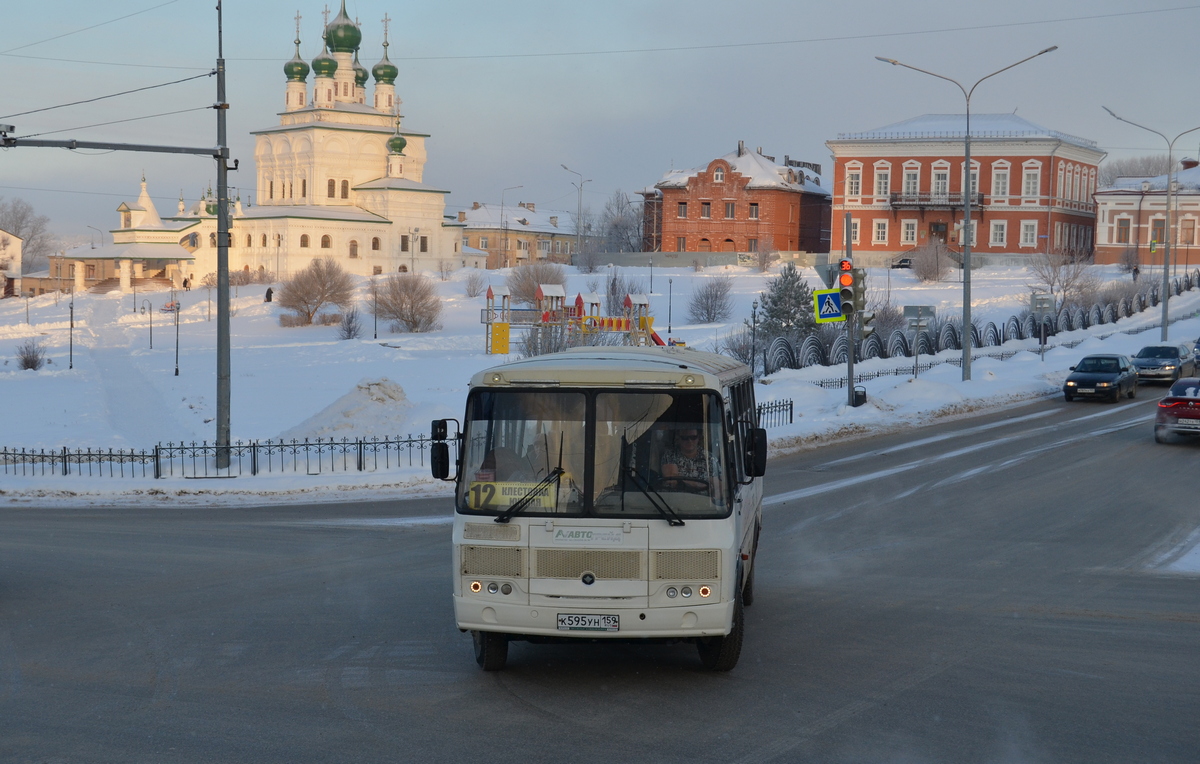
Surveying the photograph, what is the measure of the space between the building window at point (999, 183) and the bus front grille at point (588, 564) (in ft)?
271

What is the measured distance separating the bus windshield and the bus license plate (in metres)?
0.64

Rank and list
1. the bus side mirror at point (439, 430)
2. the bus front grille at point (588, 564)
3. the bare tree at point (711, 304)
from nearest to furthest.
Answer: the bus front grille at point (588, 564)
the bus side mirror at point (439, 430)
the bare tree at point (711, 304)

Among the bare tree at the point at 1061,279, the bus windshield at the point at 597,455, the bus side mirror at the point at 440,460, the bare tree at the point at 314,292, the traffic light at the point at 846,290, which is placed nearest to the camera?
the bus windshield at the point at 597,455

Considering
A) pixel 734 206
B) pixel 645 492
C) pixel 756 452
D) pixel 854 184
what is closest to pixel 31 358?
pixel 756 452

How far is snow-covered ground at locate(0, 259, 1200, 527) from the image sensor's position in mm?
17578

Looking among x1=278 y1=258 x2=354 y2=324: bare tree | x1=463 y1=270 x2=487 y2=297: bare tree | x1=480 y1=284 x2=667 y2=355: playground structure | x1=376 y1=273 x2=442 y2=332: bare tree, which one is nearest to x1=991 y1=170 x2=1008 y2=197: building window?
x1=463 y1=270 x2=487 y2=297: bare tree

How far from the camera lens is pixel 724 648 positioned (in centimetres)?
777

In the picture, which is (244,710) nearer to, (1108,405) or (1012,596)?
(1012,596)

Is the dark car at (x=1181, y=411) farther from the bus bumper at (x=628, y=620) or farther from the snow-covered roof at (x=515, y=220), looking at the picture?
the snow-covered roof at (x=515, y=220)

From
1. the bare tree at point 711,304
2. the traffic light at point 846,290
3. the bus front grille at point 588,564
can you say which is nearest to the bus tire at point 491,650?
the bus front grille at point 588,564

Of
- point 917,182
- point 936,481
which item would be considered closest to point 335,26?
point 917,182

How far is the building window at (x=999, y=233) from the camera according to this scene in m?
83.9

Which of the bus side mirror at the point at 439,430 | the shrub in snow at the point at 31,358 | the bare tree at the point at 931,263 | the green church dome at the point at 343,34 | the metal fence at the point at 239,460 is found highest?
the green church dome at the point at 343,34

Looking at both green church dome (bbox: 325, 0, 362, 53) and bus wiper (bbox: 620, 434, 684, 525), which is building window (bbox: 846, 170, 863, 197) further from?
bus wiper (bbox: 620, 434, 684, 525)
